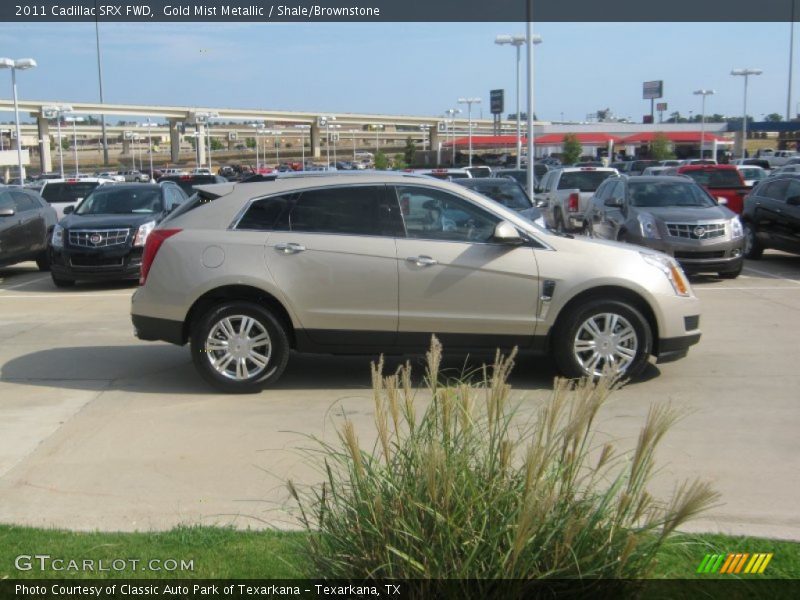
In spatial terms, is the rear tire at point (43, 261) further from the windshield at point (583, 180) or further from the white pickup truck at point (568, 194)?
the windshield at point (583, 180)

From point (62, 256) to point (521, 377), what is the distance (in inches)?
367

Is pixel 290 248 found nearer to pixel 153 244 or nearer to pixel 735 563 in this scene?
pixel 153 244

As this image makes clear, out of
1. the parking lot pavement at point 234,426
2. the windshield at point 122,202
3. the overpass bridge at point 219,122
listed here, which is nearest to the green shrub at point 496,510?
the parking lot pavement at point 234,426

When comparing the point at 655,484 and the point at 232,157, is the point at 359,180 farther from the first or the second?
the point at 232,157

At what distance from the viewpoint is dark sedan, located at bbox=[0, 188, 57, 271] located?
52.9ft

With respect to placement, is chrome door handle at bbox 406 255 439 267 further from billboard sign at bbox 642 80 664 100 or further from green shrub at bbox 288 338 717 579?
billboard sign at bbox 642 80 664 100

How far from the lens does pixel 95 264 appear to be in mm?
14742

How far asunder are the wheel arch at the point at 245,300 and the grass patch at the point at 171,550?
329 centimetres

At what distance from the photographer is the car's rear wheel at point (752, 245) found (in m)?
17.4

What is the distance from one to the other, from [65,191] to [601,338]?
20150 millimetres

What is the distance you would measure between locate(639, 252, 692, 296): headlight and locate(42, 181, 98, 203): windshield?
64.8ft

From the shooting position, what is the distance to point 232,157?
13288cm

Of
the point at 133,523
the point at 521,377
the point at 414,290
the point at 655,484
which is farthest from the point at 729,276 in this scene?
the point at 133,523

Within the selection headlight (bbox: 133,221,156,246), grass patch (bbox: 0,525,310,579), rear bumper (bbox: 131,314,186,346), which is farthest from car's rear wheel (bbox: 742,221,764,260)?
grass patch (bbox: 0,525,310,579)
